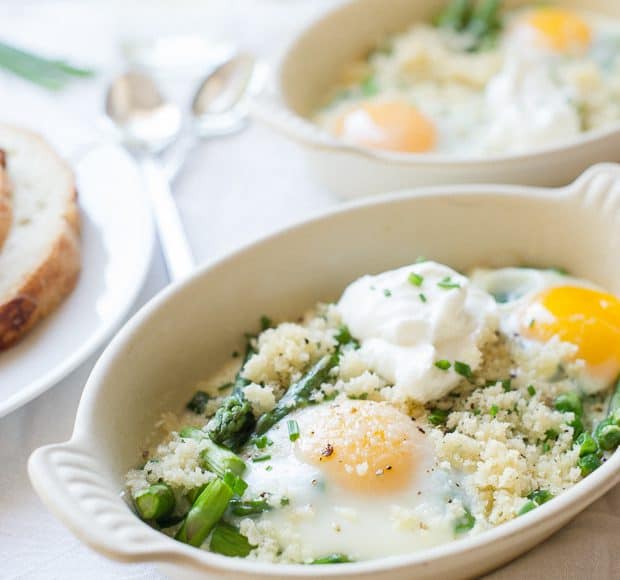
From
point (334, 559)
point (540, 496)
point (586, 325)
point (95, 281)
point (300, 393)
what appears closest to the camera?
point (334, 559)

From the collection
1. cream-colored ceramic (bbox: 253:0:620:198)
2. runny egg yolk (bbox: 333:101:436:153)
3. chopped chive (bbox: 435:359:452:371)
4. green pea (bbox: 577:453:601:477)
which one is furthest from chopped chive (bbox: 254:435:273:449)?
runny egg yolk (bbox: 333:101:436:153)

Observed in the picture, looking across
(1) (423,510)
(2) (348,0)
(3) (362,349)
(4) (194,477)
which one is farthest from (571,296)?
(2) (348,0)

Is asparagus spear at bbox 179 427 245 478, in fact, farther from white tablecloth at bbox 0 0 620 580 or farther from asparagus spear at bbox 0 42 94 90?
asparagus spear at bbox 0 42 94 90

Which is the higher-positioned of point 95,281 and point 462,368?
point 95,281

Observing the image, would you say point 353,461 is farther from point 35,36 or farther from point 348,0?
point 35,36

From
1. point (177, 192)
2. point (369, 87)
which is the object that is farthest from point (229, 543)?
point (369, 87)

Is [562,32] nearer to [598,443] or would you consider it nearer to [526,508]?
[598,443]
